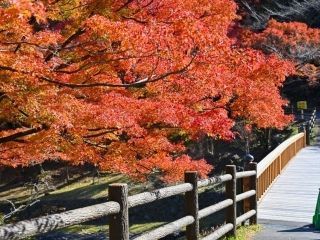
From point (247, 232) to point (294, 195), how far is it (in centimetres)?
464

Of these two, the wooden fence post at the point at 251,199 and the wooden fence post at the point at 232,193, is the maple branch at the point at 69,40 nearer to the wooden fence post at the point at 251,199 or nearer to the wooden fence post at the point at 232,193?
the wooden fence post at the point at 232,193

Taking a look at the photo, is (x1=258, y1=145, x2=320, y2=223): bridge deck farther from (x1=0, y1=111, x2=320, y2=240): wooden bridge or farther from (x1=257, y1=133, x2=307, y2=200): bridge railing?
(x1=257, y1=133, x2=307, y2=200): bridge railing

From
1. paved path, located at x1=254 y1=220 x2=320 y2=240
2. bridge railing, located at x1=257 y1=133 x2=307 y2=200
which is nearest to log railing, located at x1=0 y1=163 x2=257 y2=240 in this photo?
paved path, located at x1=254 y1=220 x2=320 y2=240

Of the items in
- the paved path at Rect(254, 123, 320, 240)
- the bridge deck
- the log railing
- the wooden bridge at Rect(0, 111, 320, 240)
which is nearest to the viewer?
the log railing

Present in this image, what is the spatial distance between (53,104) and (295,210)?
607cm

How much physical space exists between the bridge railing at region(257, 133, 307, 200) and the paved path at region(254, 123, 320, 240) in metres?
0.21

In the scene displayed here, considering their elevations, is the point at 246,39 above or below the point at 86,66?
above

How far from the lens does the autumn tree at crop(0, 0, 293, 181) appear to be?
26.0 feet

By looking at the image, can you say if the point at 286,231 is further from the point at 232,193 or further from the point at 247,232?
the point at 232,193

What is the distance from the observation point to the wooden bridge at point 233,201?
12.7 ft

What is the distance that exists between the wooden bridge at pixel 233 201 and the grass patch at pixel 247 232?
0.60 feet

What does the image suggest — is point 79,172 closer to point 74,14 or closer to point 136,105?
point 136,105

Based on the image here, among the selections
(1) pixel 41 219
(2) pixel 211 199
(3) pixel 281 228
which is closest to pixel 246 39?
(2) pixel 211 199

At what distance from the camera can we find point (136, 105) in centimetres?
1058
